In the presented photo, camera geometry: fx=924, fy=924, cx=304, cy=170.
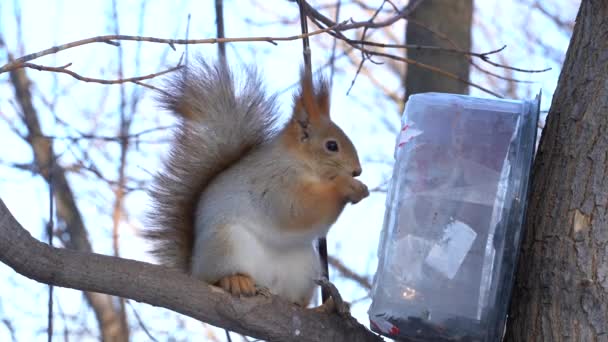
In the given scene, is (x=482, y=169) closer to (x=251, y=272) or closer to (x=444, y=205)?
(x=444, y=205)

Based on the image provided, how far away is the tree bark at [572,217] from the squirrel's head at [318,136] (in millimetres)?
582

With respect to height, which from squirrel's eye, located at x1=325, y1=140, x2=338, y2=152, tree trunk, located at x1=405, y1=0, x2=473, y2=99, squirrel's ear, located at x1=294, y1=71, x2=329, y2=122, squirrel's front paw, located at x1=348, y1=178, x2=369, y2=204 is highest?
tree trunk, located at x1=405, y1=0, x2=473, y2=99

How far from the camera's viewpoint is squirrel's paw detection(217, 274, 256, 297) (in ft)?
7.02

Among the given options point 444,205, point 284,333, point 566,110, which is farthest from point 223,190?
point 566,110

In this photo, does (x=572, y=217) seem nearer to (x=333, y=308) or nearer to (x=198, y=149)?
(x=333, y=308)

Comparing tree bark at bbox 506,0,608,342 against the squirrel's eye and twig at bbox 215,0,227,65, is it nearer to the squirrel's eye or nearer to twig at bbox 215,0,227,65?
the squirrel's eye

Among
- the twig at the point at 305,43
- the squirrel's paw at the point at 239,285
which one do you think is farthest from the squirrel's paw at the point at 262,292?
the twig at the point at 305,43

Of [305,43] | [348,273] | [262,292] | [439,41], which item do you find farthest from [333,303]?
[348,273]

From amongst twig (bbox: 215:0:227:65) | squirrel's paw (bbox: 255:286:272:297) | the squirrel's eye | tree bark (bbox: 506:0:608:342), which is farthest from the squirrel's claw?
twig (bbox: 215:0:227:65)

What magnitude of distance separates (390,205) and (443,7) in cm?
195

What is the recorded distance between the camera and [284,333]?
2055 mm

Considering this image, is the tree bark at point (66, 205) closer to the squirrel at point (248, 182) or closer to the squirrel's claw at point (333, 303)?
the squirrel at point (248, 182)

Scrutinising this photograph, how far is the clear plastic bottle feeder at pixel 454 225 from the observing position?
1.88 metres

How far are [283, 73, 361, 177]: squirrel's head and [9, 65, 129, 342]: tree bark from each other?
3.74 ft
